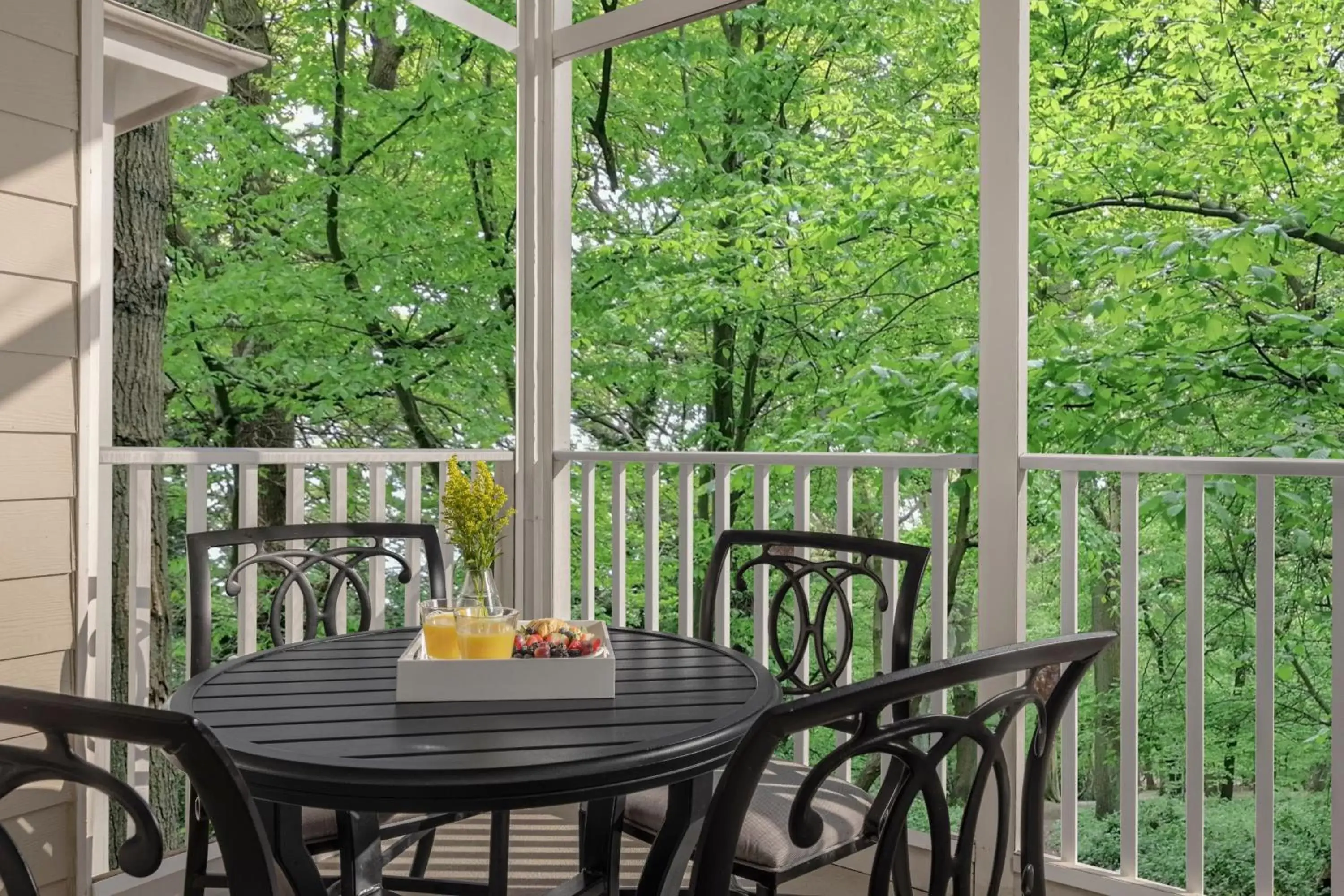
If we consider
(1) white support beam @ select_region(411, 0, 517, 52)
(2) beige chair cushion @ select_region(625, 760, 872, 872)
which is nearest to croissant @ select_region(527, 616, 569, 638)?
(2) beige chair cushion @ select_region(625, 760, 872, 872)

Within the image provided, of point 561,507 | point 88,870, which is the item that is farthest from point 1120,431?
point 88,870

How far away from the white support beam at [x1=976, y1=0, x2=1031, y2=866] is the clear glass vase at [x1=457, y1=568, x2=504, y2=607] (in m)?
1.43

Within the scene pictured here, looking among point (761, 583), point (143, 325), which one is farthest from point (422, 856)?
point (143, 325)

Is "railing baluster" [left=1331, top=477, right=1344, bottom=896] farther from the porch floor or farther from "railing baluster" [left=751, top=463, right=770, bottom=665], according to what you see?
"railing baluster" [left=751, top=463, right=770, bottom=665]

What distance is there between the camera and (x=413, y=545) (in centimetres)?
331

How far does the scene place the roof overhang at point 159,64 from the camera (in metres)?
2.54

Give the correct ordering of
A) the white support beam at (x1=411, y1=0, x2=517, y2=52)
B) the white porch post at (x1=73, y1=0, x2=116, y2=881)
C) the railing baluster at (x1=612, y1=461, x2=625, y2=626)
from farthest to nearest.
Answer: the railing baluster at (x1=612, y1=461, x2=625, y2=626)
the white support beam at (x1=411, y1=0, x2=517, y2=52)
the white porch post at (x1=73, y1=0, x2=116, y2=881)

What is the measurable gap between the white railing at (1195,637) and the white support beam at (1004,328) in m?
0.10

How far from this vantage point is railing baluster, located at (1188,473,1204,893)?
94.2 inches

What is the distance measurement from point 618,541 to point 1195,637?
1.83 meters

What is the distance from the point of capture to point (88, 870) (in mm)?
2295

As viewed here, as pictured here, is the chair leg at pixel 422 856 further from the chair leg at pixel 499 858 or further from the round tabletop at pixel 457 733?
the round tabletop at pixel 457 733

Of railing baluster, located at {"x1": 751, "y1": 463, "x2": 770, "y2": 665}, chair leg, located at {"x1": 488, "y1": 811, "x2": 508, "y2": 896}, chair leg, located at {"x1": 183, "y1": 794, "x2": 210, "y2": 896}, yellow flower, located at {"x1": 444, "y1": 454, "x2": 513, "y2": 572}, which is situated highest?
yellow flower, located at {"x1": 444, "y1": 454, "x2": 513, "y2": 572}

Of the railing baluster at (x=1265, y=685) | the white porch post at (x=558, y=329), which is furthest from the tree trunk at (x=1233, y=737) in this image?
the white porch post at (x=558, y=329)
